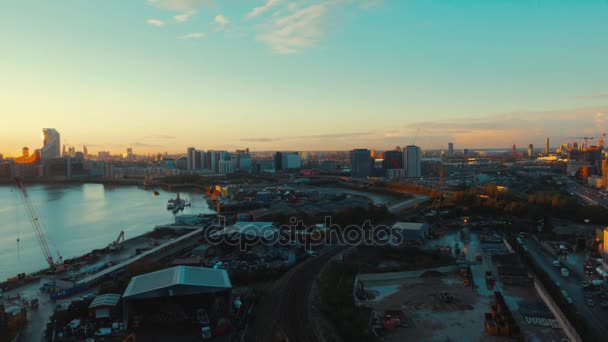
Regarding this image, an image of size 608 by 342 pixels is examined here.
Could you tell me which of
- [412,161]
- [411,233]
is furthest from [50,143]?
[411,233]

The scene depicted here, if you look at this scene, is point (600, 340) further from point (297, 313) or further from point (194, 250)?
point (194, 250)

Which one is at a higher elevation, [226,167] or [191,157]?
[191,157]

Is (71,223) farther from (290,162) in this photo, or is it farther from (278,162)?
(290,162)

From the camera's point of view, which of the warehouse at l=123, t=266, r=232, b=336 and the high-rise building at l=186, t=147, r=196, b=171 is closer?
the warehouse at l=123, t=266, r=232, b=336

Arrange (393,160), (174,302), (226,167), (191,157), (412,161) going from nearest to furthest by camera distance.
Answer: (174,302)
(412,161)
(393,160)
(226,167)
(191,157)

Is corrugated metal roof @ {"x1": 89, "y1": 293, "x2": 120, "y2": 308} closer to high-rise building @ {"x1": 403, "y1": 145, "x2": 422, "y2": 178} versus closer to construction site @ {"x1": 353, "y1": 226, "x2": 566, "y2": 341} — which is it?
construction site @ {"x1": 353, "y1": 226, "x2": 566, "y2": 341}

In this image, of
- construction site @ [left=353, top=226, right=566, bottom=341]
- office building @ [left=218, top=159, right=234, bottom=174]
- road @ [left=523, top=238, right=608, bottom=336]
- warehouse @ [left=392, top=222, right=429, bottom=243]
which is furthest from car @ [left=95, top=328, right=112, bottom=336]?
office building @ [left=218, top=159, right=234, bottom=174]
